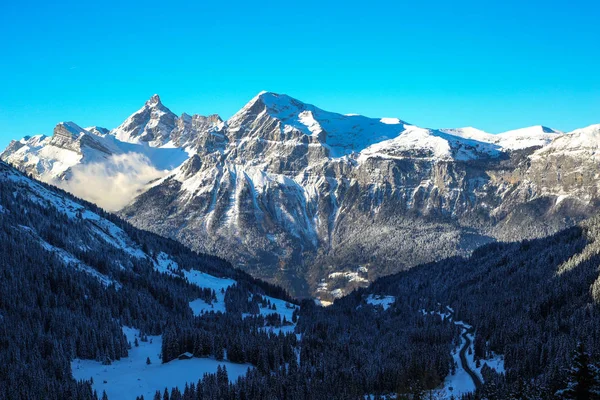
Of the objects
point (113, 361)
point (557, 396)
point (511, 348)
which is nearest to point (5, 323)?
point (113, 361)

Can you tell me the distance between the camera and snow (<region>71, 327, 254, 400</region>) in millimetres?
163500

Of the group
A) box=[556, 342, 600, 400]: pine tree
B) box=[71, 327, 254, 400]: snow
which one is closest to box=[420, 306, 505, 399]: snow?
box=[71, 327, 254, 400]: snow

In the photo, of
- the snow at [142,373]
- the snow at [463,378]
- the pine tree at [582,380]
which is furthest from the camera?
the snow at [463,378]

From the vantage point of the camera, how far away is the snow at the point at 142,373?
164m

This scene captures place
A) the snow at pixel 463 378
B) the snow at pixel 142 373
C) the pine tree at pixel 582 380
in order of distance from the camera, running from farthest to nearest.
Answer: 1. the snow at pixel 463 378
2. the snow at pixel 142 373
3. the pine tree at pixel 582 380

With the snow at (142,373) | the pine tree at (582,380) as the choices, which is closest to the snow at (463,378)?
the snow at (142,373)

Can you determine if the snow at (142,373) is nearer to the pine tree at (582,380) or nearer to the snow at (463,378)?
the snow at (463,378)

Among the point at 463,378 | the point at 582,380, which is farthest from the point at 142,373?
the point at 582,380

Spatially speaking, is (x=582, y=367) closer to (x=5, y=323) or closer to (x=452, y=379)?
(x=452, y=379)

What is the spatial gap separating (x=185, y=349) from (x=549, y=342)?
114 m

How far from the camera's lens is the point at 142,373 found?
177000 mm

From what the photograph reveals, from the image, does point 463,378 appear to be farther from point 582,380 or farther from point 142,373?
point 582,380

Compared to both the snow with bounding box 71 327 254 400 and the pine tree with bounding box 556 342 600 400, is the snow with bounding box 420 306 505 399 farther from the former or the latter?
the pine tree with bounding box 556 342 600 400

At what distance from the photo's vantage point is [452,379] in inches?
7195
